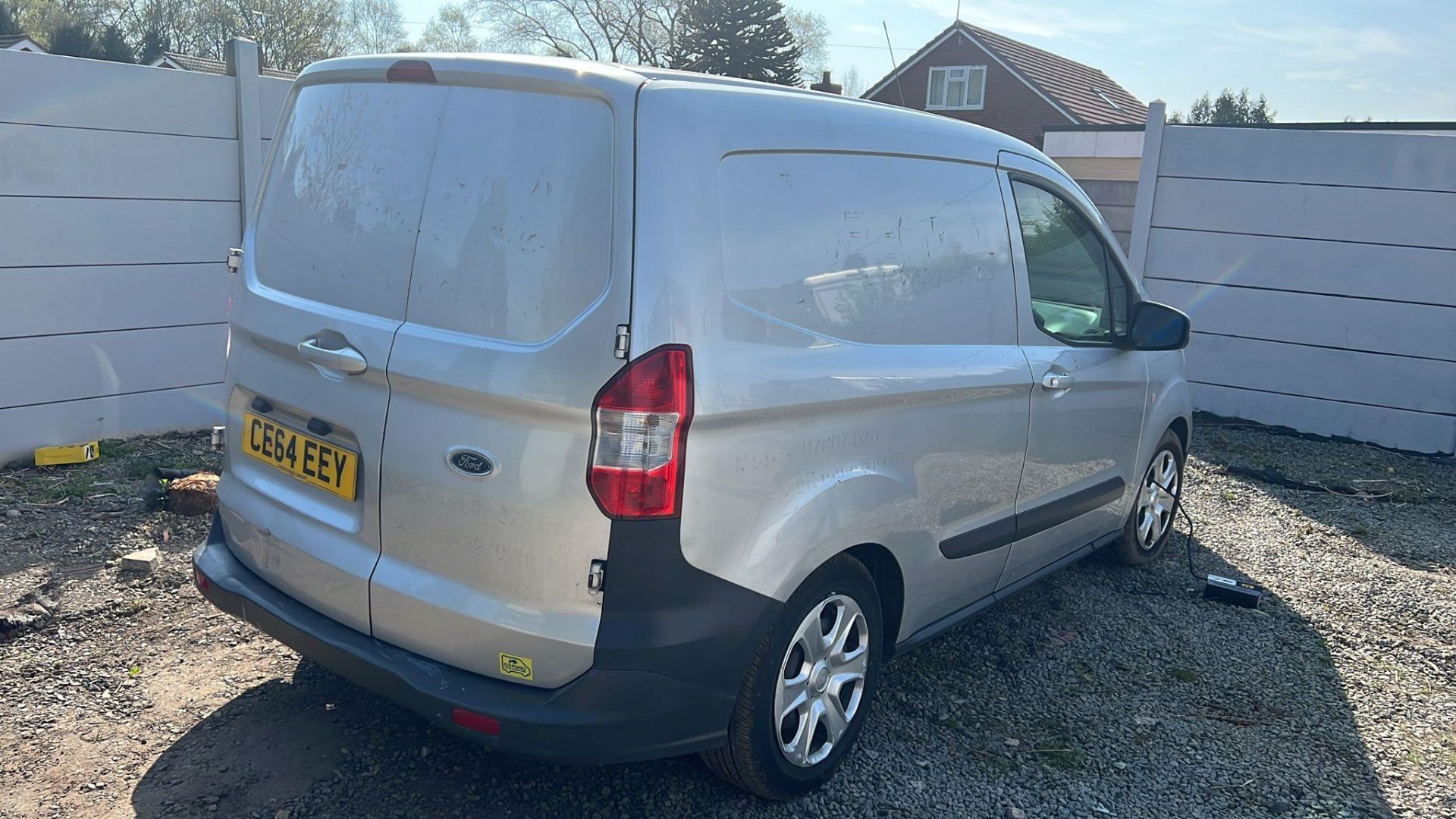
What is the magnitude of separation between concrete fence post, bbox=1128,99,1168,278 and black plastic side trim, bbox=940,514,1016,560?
5.02m

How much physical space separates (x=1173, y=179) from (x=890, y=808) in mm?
6510

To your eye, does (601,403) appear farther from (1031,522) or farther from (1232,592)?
(1232,592)

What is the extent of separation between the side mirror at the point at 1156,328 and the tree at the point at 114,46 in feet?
134

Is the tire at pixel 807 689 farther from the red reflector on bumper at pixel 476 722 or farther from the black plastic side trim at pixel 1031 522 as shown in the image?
the red reflector on bumper at pixel 476 722

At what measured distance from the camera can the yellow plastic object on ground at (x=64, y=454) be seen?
548 cm

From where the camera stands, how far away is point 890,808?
3.06m

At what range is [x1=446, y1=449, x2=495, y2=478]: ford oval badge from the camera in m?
2.45

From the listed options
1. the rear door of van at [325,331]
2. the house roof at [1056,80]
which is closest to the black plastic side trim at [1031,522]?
the rear door of van at [325,331]

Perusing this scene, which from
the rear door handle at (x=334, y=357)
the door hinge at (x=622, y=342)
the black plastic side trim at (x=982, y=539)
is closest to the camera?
the door hinge at (x=622, y=342)

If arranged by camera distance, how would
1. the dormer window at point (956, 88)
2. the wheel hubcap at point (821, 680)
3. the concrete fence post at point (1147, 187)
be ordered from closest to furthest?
the wheel hubcap at point (821, 680)
the concrete fence post at point (1147, 187)
the dormer window at point (956, 88)

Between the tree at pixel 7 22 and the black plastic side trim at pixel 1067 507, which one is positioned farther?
the tree at pixel 7 22

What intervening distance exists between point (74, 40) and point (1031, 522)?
4271 centimetres

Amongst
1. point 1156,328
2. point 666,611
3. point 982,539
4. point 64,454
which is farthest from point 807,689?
point 64,454

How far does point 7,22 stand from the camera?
3516 centimetres
